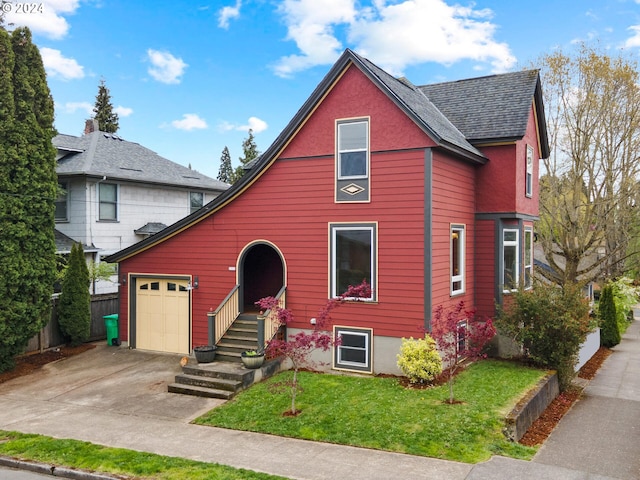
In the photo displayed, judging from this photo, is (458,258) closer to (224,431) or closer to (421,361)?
(421,361)

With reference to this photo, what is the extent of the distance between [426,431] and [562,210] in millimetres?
16808

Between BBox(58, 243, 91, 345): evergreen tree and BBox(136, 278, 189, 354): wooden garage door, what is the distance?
1.92 m

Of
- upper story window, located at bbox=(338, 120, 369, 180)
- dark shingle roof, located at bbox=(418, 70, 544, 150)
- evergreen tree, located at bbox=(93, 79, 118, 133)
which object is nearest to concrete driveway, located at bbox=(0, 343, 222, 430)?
upper story window, located at bbox=(338, 120, 369, 180)

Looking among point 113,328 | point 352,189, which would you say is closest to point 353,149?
point 352,189

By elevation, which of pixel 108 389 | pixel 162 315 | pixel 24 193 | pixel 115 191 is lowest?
pixel 108 389

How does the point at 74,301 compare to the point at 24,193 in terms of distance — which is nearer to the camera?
the point at 24,193

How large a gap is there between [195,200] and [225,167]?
52.9m

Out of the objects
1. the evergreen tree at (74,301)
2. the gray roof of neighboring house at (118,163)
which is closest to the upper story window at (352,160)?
the evergreen tree at (74,301)

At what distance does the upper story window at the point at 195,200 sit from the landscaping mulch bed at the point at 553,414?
18.8 metres

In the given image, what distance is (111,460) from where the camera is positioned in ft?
26.1

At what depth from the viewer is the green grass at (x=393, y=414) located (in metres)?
8.50

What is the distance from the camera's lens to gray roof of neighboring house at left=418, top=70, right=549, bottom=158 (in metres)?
14.9

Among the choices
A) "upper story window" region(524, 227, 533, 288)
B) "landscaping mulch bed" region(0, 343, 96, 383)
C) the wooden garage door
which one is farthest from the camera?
"upper story window" region(524, 227, 533, 288)

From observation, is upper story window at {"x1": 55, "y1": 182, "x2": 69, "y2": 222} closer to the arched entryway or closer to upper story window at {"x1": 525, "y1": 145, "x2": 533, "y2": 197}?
the arched entryway
